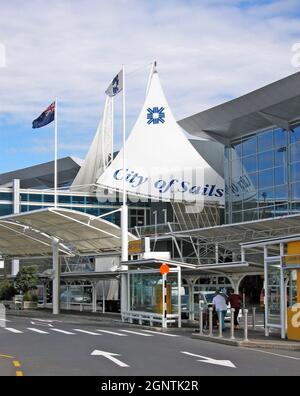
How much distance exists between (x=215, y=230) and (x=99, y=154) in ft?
110

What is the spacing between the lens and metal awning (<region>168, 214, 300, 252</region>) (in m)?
31.1

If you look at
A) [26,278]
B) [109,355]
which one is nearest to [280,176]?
[26,278]

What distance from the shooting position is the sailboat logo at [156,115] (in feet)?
185

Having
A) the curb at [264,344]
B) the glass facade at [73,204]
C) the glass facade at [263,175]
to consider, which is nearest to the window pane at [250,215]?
the glass facade at [263,175]

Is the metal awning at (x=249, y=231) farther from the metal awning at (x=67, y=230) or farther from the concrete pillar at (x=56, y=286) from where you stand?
the concrete pillar at (x=56, y=286)

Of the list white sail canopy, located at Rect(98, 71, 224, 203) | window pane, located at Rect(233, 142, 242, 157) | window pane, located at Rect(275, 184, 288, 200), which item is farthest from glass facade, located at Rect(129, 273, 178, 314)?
white sail canopy, located at Rect(98, 71, 224, 203)

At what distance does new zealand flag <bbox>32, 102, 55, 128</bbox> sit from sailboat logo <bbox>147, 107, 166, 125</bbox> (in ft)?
40.6

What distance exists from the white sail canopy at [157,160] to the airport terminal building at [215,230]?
144cm

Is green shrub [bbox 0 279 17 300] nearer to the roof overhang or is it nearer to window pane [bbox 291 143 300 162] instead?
the roof overhang

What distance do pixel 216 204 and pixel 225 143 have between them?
563cm

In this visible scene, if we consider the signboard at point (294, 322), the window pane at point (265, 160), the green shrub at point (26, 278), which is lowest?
the signboard at point (294, 322)

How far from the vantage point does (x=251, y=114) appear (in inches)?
1939

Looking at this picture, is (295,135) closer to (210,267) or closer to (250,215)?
(250,215)

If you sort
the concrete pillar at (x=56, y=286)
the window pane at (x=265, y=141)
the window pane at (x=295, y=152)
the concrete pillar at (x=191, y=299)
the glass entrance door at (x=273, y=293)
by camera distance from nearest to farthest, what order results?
the glass entrance door at (x=273, y=293) → the concrete pillar at (x=191, y=299) → the concrete pillar at (x=56, y=286) → the window pane at (x=295, y=152) → the window pane at (x=265, y=141)
